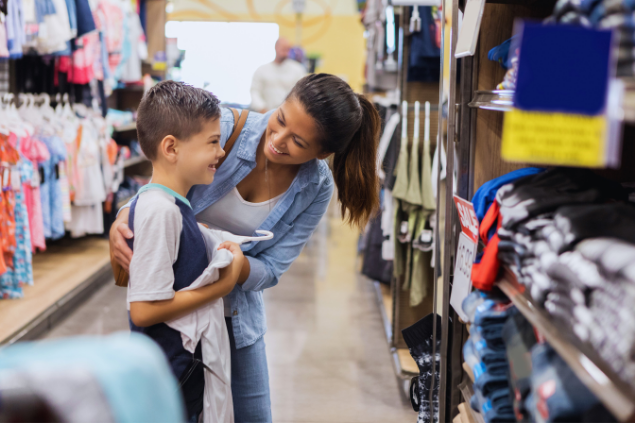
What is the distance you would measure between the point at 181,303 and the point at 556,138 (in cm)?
97

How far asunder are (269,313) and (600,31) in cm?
380

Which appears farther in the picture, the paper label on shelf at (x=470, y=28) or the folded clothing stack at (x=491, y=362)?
the paper label on shelf at (x=470, y=28)

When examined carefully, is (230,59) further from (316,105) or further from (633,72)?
(633,72)

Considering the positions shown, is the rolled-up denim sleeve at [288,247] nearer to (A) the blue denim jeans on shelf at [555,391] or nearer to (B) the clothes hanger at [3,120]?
(A) the blue denim jeans on shelf at [555,391]

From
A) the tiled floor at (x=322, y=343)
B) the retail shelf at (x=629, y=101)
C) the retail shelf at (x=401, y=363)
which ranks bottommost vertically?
the tiled floor at (x=322, y=343)

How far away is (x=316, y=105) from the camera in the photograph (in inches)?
66.8

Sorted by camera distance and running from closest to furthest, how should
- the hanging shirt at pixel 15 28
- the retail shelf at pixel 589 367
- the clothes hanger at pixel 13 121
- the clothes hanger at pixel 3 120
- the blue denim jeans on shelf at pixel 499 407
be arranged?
the retail shelf at pixel 589 367 < the blue denim jeans on shelf at pixel 499 407 < the clothes hanger at pixel 3 120 < the hanging shirt at pixel 15 28 < the clothes hanger at pixel 13 121

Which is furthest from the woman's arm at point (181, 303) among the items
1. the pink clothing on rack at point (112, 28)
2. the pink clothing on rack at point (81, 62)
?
the pink clothing on rack at point (112, 28)

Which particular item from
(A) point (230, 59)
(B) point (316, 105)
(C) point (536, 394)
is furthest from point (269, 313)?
(A) point (230, 59)

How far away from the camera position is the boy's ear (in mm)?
1498

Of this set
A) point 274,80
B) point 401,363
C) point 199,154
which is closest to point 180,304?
point 199,154

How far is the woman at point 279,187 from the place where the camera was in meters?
1.73

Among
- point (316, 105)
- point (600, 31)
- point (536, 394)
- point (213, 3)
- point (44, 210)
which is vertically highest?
point (213, 3)

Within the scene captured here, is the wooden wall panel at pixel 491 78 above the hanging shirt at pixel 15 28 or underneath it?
underneath
